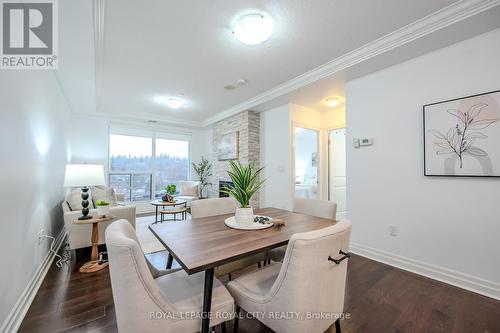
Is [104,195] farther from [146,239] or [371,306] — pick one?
[371,306]

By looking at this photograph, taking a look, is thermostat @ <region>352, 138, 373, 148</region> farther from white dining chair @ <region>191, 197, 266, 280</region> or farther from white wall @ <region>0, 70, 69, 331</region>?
white wall @ <region>0, 70, 69, 331</region>

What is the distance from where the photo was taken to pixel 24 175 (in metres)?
1.83

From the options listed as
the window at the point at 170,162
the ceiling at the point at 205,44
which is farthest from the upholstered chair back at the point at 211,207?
the window at the point at 170,162

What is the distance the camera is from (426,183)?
7.60 ft

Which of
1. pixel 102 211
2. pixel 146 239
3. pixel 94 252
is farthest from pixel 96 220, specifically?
pixel 146 239

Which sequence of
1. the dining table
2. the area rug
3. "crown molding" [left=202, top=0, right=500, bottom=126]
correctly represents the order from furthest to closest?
1. the area rug
2. "crown molding" [left=202, top=0, right=500, bottom=126]
3. the dining table

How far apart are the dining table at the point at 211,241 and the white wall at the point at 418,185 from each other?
4.55 ft

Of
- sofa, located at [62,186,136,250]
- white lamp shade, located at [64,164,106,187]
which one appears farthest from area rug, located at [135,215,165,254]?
white lamp shade, located at [64,164,106,187]

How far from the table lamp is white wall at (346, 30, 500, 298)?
10.9 feet

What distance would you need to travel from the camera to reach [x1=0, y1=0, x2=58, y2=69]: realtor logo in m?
1.65

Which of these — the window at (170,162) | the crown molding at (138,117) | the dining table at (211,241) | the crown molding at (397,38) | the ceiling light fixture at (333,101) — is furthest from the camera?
the window at (170,162)

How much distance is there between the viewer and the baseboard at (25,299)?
1442mm

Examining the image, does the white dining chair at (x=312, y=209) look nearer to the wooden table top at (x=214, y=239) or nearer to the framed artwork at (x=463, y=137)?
the wooden table top at (x=214, y=239)

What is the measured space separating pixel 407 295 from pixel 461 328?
1.32 feet
